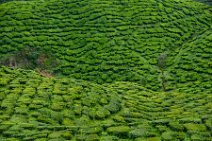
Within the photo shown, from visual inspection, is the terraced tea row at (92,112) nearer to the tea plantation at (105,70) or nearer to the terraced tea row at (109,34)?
the tea plantation at (105,70)

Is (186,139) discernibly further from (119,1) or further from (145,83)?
(119,1)

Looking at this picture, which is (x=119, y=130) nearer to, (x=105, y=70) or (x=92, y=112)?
(x=92, y=112)

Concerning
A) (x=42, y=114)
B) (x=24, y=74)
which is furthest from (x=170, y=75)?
(x=42, y=114)

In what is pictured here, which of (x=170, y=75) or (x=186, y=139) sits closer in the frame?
(x=186, y=139)

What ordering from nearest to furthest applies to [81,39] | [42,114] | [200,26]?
1. [42,114]
2. [81,39]
3. [200,26]

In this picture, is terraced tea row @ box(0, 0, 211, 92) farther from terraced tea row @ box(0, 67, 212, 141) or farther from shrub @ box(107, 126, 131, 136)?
shrub @ box(107, 126, 131, 136)

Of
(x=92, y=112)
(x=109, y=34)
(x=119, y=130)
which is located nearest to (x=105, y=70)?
(x=109, y=34)

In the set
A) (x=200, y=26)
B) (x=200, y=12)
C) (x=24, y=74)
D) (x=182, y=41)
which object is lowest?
(x=24, y=74)
